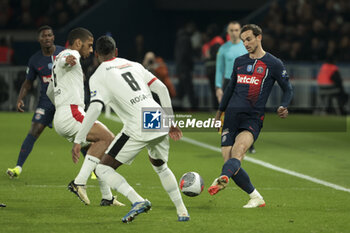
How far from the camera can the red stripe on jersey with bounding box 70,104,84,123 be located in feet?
31.7

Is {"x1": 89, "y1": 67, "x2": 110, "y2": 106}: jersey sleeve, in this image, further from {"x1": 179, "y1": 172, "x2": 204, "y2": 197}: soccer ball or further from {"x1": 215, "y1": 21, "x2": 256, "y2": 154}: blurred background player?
{"x1": 215, "y1": 21, "x2": 256, "y2": 154}: blurred background player

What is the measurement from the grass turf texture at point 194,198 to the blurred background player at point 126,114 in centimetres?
45

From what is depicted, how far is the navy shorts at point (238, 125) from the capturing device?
9.09 meters

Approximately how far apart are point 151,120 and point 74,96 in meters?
2.12

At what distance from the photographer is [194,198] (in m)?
9.88

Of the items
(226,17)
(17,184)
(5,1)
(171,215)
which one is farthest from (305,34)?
(171,215)

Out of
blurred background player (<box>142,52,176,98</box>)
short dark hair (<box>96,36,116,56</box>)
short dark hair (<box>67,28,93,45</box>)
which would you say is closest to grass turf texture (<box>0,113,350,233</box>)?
short dark hair (<box>96,36,116,56</box>)

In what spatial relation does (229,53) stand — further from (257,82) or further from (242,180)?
(242,180)

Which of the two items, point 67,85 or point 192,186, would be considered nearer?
point 192,186

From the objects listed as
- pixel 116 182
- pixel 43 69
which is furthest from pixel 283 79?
pixel 43 69

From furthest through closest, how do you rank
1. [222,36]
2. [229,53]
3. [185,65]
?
[185,65]
[222,36]
[229,53]

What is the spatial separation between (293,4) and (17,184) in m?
16.9

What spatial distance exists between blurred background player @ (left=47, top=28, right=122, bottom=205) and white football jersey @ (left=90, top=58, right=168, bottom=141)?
130 cm

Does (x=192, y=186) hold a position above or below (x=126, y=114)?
→ below
